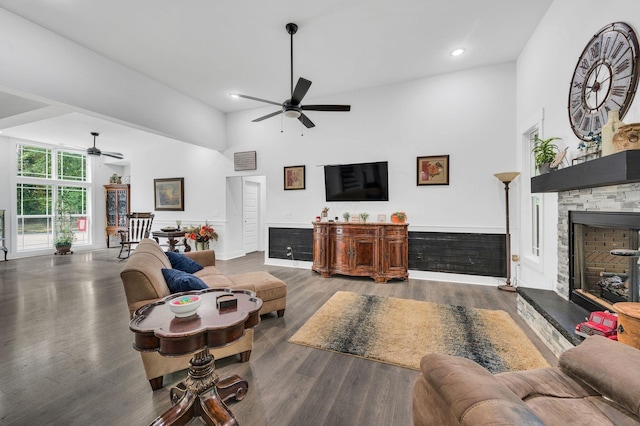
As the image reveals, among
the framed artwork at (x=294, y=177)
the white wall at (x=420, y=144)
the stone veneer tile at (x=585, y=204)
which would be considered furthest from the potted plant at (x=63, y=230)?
the stone veneer tile at (x=585, y=204)

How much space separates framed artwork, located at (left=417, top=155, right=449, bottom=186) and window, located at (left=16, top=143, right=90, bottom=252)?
10148mm

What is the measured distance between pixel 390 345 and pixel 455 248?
8.98 ft

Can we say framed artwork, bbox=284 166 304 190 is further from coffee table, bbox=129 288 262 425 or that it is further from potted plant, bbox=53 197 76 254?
potted plant, bbox=53 197 76 254

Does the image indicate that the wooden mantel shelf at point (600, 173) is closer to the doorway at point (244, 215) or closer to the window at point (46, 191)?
the doorway at point (244, 215)

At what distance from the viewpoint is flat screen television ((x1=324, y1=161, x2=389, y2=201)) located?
4965mm

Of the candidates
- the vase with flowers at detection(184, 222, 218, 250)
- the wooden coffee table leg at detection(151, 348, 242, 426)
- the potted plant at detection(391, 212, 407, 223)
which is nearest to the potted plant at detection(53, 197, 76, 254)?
the vase with flowers at detection(184, 222, 218, 250)

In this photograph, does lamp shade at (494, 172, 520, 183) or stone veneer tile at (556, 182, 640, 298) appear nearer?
stone veneer tile at (556, 182, 640, 298)

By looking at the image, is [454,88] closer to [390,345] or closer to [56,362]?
[390,345]

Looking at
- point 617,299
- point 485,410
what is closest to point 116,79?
point 485,410

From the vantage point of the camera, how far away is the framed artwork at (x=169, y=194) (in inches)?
284

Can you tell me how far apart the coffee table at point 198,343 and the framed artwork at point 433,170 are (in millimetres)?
3906

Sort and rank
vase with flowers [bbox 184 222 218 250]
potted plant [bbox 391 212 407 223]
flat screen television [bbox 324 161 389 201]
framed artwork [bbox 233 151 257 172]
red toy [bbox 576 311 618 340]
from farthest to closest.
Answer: vase with flowers [bbox 184 222 218 250] < framed artwork [bbox 233 151 257 172] < flat screen television [bbox 324 161 389 201] < potted plant [bbox 391 212 407 223] < red toy [bbox 576 311 618 340]

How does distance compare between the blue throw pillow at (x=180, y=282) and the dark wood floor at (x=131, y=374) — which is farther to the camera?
the blue throw pillow at (x=180, y=282)

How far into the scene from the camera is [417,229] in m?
4.76
